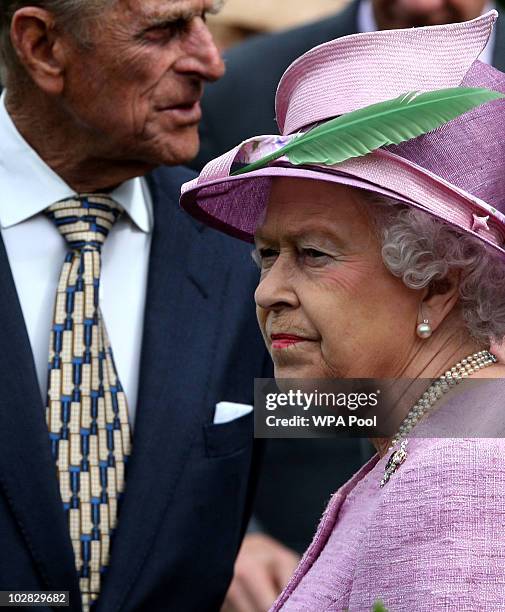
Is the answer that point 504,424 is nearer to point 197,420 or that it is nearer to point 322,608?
point 322,608

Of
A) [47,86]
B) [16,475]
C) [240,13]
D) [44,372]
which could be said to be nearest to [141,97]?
[47,86]

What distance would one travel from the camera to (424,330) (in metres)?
2.66

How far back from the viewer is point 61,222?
3830 mm

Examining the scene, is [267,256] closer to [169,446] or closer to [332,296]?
[332,296]

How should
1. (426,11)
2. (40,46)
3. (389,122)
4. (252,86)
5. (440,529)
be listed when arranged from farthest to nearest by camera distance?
(252,86) → (426,11) → (40,46) → (389,122) → (440,529)

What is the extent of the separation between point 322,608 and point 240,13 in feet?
18.8

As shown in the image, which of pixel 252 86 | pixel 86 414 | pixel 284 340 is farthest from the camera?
pixel 252 86

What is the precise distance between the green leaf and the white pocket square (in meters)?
1.27

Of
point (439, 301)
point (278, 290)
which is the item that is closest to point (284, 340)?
point (278, 290)

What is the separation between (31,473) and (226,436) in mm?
554

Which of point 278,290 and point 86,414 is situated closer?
point 278,290

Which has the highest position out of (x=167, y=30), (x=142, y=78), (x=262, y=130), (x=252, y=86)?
(x=252, y=86)

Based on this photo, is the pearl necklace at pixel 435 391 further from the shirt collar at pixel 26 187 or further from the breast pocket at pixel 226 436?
the shirt collar at pixel 26 187

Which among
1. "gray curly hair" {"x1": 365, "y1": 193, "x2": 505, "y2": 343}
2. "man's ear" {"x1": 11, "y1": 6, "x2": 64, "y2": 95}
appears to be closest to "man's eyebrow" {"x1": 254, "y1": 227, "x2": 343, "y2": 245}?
"gray curly hair" {"x1": 365, "y1": 193, "x2": 505, "y2": 343}
